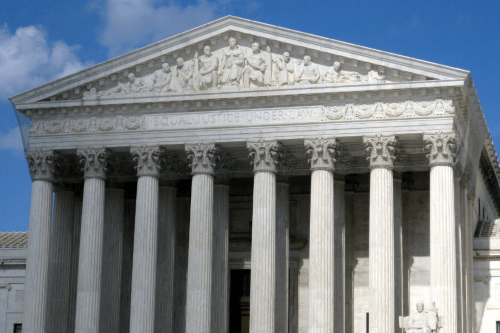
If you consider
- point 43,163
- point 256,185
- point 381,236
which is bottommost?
point 381,236

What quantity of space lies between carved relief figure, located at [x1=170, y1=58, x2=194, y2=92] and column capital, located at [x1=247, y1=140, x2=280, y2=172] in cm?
444

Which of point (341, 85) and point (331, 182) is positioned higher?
point (341, 85)

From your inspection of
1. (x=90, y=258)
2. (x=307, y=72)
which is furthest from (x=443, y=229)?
(x=90, y=258)

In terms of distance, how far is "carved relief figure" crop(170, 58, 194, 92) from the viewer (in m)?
51.1

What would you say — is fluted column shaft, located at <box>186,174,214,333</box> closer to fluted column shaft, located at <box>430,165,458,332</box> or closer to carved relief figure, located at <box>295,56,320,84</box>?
carved relief figure, located at <box>295,56,320,84</box>

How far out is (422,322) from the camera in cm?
4359

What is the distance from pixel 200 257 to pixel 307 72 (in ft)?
33.8

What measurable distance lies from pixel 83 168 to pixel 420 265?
59.0ft

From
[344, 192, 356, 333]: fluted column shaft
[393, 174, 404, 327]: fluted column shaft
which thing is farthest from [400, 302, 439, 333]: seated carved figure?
[344, 192, 356, 333]: fluted column shaft

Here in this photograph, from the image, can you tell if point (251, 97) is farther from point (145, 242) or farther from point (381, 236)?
point (381, 236)

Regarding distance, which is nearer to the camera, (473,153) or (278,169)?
(278,169)

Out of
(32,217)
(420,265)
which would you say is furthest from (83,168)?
(420,265)

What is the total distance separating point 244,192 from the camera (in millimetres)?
57438

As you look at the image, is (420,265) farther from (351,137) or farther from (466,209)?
(351,137)
